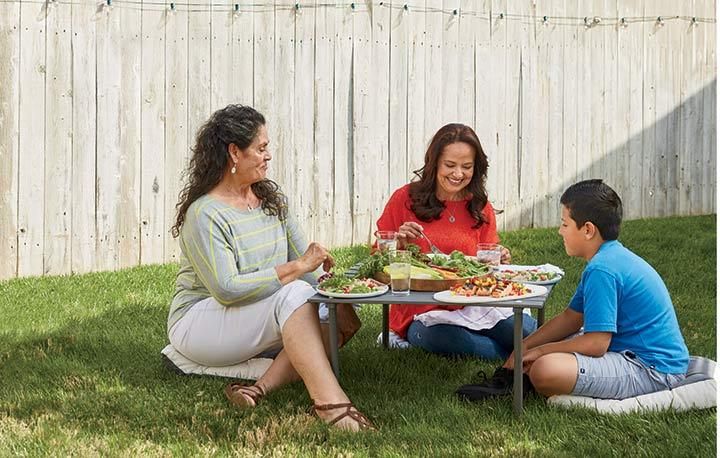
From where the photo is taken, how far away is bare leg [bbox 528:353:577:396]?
4.45 meters

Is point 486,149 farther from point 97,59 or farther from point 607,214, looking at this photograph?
point 607,214

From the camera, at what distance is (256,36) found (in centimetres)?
821

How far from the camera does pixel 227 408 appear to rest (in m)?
4.70

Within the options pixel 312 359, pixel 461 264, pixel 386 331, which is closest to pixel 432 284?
pixel 461 264

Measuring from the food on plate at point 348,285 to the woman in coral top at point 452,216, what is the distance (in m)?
0.89

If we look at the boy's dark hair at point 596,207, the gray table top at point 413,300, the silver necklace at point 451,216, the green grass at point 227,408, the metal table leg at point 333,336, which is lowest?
the green grass at point 227,408

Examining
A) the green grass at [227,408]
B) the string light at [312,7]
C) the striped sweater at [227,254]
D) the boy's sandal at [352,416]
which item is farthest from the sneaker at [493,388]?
the string light at [312,7]

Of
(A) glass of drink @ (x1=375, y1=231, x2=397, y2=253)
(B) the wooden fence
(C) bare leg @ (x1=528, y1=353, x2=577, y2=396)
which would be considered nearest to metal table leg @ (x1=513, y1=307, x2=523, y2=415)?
(C) bare leg @ (x1=528, y1=353, x2=577, y2=396)

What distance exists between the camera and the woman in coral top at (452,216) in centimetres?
546

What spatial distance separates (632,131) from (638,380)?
20.1ft

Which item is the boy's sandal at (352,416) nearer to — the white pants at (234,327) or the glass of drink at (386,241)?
the white pants at (234,327)

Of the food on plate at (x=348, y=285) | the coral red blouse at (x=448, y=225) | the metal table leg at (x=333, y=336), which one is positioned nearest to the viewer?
the food on plate at (x=348, y=285)

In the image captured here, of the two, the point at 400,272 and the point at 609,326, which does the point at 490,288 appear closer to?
the point at 400,272

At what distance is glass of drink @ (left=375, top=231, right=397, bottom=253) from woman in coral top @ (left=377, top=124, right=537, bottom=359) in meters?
0.52
